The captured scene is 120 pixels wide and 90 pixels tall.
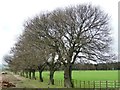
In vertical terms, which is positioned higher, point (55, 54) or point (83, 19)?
point (83, 19)

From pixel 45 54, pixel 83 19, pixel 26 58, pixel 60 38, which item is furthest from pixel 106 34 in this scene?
pixel 26 58

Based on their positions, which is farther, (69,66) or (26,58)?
(26,58)

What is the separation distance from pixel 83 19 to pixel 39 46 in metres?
6.06

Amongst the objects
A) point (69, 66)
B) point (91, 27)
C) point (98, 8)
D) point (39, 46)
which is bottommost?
point (69, 66)

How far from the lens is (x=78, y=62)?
31.4 metres

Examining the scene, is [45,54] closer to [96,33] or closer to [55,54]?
[55,54]

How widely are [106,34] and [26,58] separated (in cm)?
1171

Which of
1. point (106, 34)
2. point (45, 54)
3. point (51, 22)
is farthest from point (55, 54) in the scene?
point (106, 34)

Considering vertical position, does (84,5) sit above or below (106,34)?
above

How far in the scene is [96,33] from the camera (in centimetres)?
3114

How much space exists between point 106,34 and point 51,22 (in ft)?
21.6

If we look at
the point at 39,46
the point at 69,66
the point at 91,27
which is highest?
the point at 91,27

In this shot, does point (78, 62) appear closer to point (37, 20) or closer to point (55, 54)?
point (55, 54)

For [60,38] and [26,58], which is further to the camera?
[26,58]
